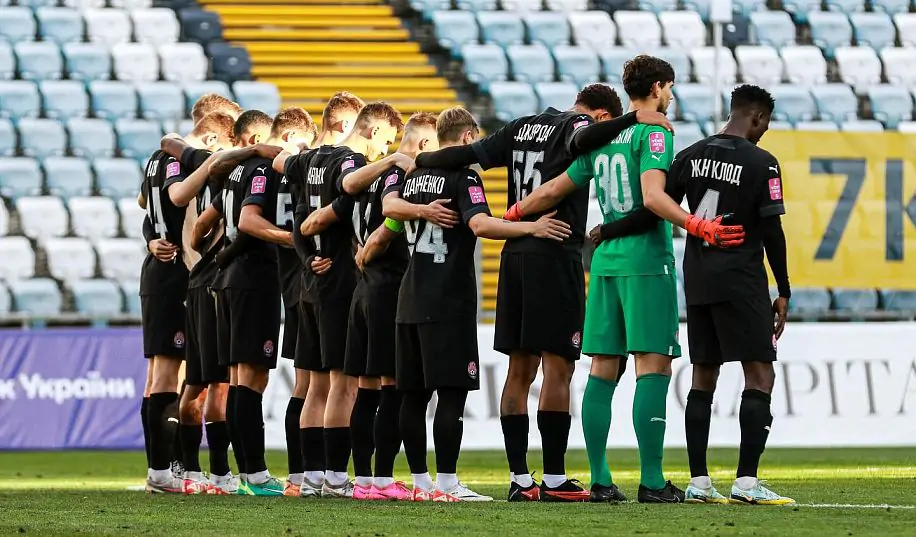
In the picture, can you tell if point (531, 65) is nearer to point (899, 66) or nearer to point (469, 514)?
point (899, 66)

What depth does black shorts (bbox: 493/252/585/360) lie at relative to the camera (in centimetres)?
754

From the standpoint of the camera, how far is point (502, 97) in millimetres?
18438

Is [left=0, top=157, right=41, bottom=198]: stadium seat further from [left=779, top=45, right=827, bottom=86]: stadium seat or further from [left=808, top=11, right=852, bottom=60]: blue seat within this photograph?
[left=808, top=11, right=852, bottom=60]: blue seat

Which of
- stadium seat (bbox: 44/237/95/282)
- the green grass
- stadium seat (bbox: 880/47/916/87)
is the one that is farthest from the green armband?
stadium seat (bbox: 880/47/916/87)

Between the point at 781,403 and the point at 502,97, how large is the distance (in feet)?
20.6

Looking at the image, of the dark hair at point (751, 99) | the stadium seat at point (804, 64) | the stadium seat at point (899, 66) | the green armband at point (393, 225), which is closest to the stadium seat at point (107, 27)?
the stadium seat at point (804, 64)

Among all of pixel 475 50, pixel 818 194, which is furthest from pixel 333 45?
pixel 818 194

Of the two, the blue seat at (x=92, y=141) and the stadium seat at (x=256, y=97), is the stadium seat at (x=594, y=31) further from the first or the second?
the blue seat at (x=92, y=141)

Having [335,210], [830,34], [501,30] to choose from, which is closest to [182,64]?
[501,30]

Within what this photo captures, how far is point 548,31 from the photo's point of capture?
1986cm

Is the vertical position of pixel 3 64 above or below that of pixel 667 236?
above

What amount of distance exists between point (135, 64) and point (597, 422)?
1250cm

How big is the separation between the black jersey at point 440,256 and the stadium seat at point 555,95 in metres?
10.5

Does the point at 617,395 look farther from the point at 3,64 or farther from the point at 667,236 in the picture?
the point at 3,64
